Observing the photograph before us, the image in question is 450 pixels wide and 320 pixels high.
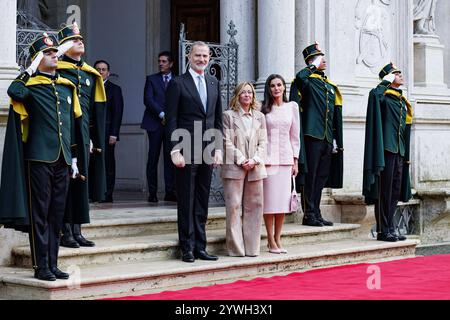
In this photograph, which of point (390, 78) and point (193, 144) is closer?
point (193, 144)

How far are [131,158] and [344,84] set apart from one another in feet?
12.4

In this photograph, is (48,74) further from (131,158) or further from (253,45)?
(131,158)

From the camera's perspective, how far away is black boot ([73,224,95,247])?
927 centimetres

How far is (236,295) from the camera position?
8445 millimetres

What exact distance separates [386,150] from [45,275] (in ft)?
15.4

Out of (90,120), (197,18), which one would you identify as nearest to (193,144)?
(90,120)

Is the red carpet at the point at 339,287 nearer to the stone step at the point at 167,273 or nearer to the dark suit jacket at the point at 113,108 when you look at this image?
the stone step at the point at 167,273

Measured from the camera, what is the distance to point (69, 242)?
30.1 ft

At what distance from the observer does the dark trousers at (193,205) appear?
376 inches

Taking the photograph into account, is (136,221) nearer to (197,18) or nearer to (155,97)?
(155,97)

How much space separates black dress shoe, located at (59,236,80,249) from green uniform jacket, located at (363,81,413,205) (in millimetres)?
3679

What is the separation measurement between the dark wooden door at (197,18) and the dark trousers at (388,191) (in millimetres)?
3590

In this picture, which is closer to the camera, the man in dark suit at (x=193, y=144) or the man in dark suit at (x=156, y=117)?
the man in dark suit at (x=193, y=144)

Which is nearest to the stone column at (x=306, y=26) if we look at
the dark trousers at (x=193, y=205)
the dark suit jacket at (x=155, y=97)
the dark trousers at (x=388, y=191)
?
the dark suit jacket at (x=155, y=97)
